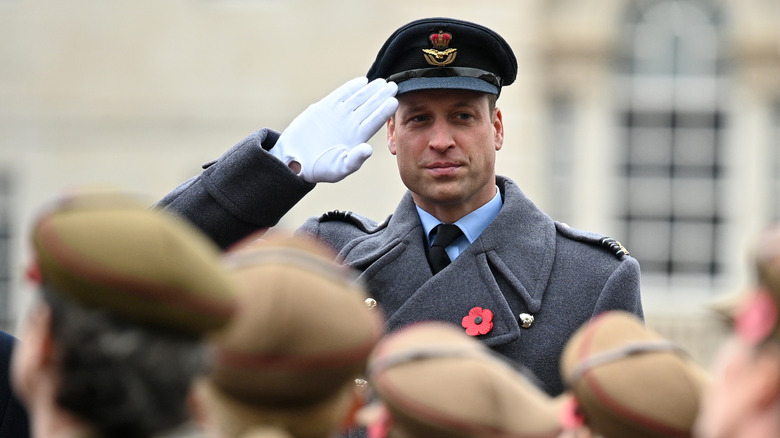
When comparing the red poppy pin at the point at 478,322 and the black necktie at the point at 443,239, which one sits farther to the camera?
the black necktie at the point at 443,239

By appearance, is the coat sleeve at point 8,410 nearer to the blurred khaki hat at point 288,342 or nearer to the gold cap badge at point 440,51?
the gold cap badge at point 440,51

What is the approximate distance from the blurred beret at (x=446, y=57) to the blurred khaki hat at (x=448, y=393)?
1860 mm

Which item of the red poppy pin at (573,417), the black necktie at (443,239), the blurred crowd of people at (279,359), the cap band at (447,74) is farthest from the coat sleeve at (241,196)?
the red poppy pin at (573,417)

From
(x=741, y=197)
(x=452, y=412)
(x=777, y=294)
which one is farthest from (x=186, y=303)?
(x=741, y=197)

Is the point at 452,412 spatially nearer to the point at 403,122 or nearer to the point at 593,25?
the point at 403,122

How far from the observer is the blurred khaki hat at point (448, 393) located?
2520 millimetres

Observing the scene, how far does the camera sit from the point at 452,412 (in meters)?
2.51

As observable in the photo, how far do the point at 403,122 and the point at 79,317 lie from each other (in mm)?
2261

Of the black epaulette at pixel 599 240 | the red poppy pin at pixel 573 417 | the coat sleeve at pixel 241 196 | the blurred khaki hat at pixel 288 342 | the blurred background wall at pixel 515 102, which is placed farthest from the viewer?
the blurred background wall at pixel 515 102

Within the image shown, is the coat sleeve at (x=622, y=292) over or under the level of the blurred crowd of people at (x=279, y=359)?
under

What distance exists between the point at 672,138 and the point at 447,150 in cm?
1006

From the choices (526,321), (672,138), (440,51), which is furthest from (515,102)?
(526,321)

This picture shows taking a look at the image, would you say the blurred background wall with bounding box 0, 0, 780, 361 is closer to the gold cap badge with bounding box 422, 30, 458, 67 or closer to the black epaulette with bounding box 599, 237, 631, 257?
the gold cap badge with bounding box 422, 30, 458, 67

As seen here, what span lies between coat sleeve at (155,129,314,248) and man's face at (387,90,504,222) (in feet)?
1.33
